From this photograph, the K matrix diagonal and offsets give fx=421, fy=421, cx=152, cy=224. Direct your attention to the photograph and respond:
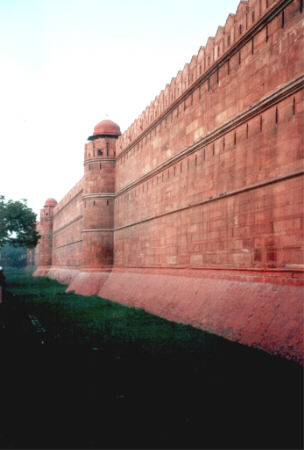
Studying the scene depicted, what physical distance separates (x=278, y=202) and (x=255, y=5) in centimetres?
405

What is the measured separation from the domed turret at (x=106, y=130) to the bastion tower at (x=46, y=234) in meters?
21.3

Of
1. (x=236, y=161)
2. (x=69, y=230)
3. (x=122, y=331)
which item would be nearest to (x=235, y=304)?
(x=122, y=331)

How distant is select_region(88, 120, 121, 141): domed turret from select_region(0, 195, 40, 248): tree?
14.0 m

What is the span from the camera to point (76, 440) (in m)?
3.09

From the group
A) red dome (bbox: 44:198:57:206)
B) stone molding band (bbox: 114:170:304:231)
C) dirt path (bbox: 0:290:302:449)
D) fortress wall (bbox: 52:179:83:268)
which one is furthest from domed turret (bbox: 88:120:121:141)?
red dome (bbox: 44:198:57:206)

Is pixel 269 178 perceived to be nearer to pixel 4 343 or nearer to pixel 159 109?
pixel 4 343

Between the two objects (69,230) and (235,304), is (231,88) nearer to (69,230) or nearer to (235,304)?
(235,304)

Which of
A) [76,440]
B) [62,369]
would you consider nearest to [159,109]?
[62,369]

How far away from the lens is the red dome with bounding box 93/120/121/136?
1920cm

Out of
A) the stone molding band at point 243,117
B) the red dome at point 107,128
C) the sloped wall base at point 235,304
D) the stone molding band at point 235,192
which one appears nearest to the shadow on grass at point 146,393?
the sloped wall base at point 235,304

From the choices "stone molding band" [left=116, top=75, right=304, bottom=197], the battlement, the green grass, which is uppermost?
the battlement

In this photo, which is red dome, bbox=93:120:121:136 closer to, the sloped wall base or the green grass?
the sloped wall base

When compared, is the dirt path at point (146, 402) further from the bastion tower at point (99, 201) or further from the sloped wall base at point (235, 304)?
the bastion tower at point (99, 201)

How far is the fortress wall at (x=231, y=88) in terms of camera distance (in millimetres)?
7238
